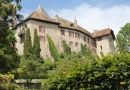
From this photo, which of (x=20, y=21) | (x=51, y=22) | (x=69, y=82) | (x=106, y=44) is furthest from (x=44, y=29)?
(x=69, y=82)

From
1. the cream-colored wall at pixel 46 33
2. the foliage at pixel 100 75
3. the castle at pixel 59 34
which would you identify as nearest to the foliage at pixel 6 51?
the foliage at pixel 100 75

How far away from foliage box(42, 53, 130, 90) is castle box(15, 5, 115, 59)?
40.7 m

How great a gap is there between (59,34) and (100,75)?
5025 centimetres

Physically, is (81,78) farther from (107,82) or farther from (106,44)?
(106,44)

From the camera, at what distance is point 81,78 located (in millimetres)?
12867

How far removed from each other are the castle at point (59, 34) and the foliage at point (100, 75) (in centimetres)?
4066

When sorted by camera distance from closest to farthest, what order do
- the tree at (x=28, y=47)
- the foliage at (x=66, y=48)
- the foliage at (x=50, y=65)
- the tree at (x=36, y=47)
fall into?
the foliage at (x=50, y=65) → the tree at (x=28, y=47) → the tree at (x=36, y=47) → the foliage at (x=66, y=48)

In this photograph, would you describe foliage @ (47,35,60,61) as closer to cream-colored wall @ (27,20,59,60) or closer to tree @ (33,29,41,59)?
cream-colored wall @ (27,20,59,60)

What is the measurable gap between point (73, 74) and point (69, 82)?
0.53 m

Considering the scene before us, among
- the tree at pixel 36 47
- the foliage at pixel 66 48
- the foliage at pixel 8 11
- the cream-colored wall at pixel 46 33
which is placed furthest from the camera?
the foliage at pixel 66 48

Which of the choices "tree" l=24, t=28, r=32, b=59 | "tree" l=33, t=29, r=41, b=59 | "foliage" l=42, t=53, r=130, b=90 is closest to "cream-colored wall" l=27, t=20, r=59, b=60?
"tree" l=33, t=29, r=41, b=59

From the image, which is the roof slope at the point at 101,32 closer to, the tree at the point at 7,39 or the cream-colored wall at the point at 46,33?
the cream-colored wall at the point at 46,33

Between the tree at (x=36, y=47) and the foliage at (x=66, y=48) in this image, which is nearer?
the tree at (x=36, y=47)

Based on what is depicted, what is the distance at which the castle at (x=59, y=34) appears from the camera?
58.8m
